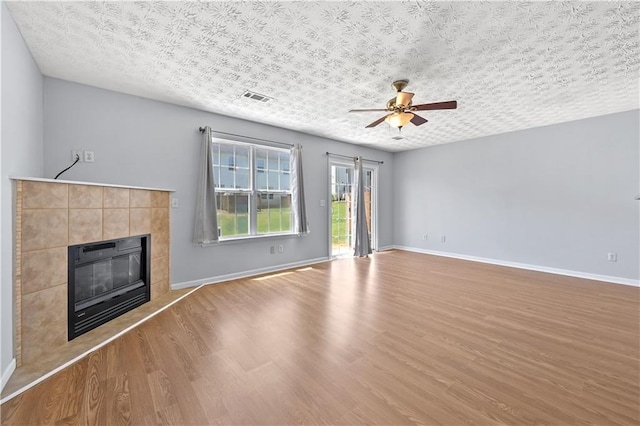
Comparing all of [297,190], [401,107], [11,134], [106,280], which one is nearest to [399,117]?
[401,107]

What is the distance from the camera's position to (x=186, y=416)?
1384 mm

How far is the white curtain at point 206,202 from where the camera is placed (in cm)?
361

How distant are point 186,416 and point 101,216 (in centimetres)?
211

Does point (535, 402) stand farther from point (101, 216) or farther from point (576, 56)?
point (101, 216)

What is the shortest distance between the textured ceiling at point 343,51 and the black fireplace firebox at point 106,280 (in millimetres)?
1833

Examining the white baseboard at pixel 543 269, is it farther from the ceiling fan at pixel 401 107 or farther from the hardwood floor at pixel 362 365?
the ceiling fan at pixel 401 107

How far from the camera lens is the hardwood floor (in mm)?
1416

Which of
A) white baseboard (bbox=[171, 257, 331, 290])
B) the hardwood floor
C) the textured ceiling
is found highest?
the textured ceiling

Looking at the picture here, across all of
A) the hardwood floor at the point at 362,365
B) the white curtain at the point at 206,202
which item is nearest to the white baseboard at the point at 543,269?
the hardwood floor at the point at 362,365

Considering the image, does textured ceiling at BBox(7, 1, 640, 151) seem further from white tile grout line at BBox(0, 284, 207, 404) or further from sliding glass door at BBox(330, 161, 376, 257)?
white tile grout line at BBox(0, 284, 207, 404)

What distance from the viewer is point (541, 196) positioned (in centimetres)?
457

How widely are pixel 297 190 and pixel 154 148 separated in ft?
7.43

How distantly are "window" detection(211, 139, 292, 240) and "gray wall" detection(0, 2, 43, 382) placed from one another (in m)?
1.90

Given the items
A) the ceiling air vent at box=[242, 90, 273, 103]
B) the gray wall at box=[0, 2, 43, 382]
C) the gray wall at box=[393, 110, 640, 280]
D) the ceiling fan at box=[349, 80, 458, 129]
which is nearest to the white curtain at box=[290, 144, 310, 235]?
the ceiling air vent at box=[242, 90, 273, 103]
